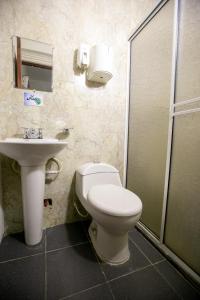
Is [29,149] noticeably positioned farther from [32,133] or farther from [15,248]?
[15,248]

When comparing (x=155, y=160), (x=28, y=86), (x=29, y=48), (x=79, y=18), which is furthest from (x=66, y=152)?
(x=79, y=18)

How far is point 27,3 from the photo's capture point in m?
1.12

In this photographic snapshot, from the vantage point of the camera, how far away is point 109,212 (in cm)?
83

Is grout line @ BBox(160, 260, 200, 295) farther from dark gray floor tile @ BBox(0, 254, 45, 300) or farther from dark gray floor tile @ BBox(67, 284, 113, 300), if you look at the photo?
dark gray floor tile @ BBox(0, 254, 45, 300)

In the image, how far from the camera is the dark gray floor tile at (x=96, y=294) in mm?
764

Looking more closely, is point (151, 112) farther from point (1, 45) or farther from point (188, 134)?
point (1, 45)

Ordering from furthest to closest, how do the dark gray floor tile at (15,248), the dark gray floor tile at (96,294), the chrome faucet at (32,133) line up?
the chrome faucet at (32,133) → the dark gray floor tile at (15,248) → the dark gray floor tile at (96,294)

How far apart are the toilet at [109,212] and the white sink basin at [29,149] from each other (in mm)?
398

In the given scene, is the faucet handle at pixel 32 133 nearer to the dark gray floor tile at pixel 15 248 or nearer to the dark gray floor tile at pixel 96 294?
the dark gray floor tile at pixel 15 248

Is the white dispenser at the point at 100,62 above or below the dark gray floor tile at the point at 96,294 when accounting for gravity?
above

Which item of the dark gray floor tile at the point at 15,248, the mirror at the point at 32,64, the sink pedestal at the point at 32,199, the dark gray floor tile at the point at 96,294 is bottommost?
the dark gray floor tile at the point at 96,294

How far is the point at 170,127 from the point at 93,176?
71 cm

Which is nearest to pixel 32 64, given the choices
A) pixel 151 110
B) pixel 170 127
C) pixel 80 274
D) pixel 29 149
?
pixel 29 149

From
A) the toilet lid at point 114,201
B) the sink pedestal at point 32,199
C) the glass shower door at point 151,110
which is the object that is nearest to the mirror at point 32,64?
the sink pedestal at point 32,199
